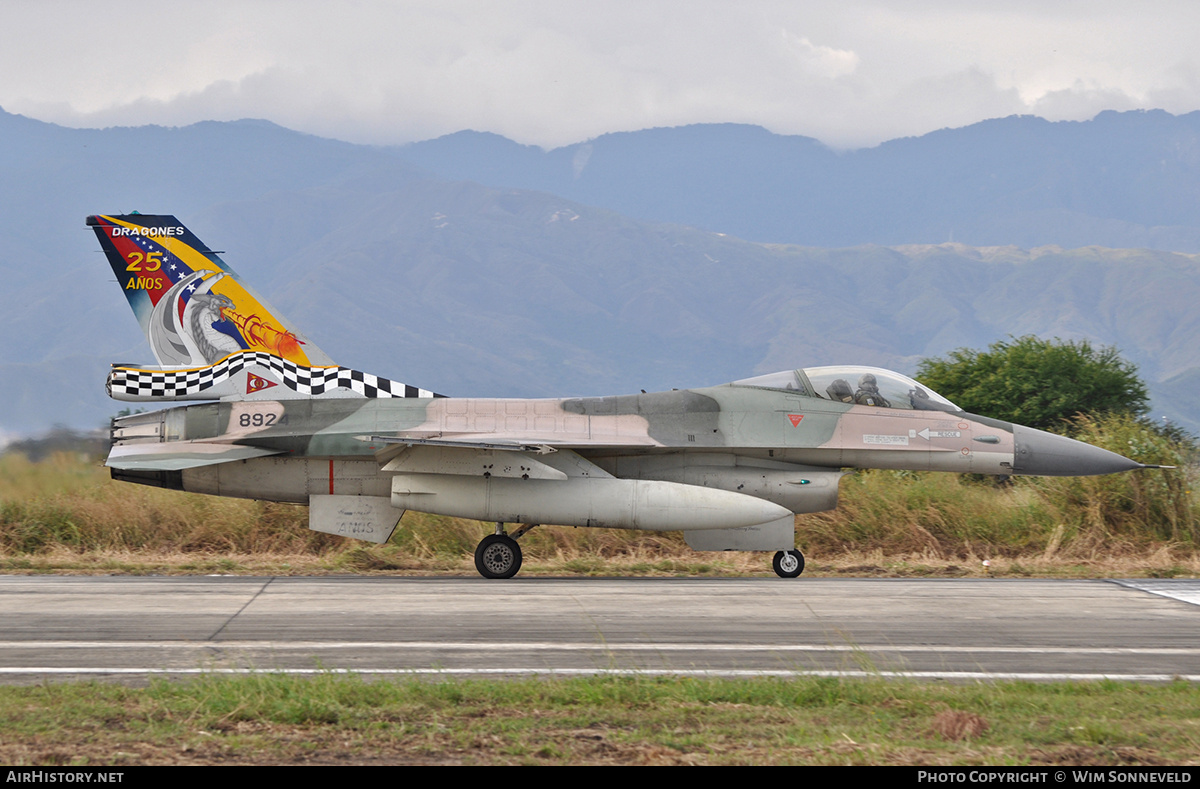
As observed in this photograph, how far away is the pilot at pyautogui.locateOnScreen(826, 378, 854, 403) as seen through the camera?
13.6 meters

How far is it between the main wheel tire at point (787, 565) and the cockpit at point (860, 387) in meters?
1.95

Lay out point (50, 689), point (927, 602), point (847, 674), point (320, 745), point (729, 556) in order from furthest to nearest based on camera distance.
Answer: point (729, 556) < point (927, 602) < point (847, 674) < point (50, 689) < point (320, 745)

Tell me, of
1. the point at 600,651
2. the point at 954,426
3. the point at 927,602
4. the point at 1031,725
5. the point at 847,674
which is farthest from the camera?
the point at 954,426

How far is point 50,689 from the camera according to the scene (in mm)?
6660

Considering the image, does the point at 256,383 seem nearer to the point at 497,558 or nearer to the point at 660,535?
the point at 497,558

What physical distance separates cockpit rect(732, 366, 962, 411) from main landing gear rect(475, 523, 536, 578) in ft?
11.1

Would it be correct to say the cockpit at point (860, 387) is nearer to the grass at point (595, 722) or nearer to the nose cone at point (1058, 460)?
the nose cone at point (1058, 460)

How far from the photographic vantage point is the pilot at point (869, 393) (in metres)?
13.6

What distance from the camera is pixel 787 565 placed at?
43.8 feet

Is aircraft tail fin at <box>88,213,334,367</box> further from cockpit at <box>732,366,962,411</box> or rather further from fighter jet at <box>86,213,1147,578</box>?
cockpit at <box>732,366,962,411</box>

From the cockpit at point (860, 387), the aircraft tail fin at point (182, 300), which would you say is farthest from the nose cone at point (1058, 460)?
the aircraft tail fin at point (182, 300)

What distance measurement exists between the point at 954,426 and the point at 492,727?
30.0ft
